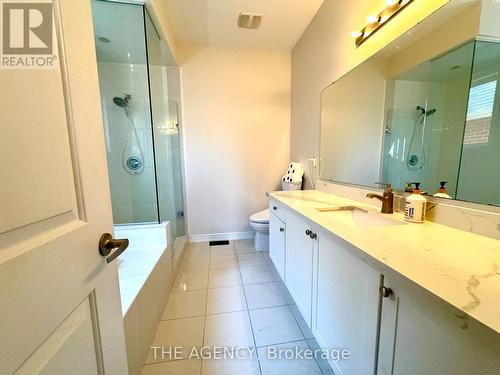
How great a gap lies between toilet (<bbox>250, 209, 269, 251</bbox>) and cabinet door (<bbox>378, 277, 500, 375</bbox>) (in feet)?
5.53

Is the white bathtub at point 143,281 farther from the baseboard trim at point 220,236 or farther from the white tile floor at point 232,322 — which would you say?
the baseboard trim at point 220,236

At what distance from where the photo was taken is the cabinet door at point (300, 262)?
117 centimetres

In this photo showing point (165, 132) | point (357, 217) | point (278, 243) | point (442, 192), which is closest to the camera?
point (442, 192)

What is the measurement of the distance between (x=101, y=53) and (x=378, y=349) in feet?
9.42

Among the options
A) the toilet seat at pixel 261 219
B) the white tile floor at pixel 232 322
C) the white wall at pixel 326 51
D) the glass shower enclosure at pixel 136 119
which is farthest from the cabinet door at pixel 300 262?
the glass shower enclosure at pixel 136 119

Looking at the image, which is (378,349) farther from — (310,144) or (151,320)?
(310,144)

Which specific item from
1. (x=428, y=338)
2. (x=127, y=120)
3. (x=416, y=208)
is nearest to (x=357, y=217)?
(x=416, y=208)

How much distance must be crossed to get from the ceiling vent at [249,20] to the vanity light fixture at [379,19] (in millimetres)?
1076

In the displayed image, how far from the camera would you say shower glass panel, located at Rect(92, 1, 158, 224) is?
6.03 feet

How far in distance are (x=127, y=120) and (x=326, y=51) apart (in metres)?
2.06

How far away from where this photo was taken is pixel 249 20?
2086 mm

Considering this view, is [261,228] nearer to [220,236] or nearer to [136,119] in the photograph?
[220,236]

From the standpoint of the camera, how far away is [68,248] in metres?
0.49

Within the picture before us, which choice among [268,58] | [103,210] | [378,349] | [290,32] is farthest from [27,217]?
[268,58]
